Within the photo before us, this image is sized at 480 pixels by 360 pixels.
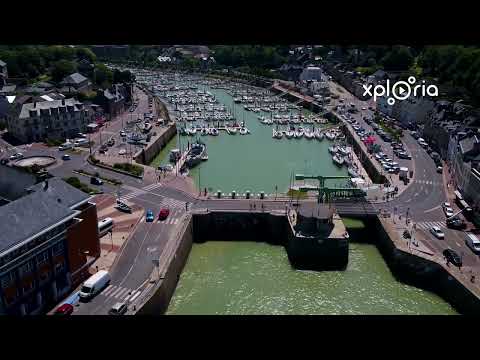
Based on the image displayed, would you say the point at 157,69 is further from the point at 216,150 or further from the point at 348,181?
the point at 348,181

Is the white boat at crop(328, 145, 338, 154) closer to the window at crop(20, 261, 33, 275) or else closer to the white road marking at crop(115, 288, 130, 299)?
the white road marking at crop(115, 288, 130, 299)

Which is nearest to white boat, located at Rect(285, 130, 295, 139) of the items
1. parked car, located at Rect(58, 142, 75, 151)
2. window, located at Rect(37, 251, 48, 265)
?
parked car, located at Rect(58, 142, 75, 151)

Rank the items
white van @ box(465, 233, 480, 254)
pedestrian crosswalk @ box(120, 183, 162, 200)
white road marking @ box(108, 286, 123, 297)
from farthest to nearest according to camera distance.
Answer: pedestrian crosswalk @ box(120, 183, 162, 200), white van @ box(465, 233, 480, 254), white road marking @ box(108, 286, 123, 297)

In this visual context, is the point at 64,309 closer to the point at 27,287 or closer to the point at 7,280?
the point at 27,287

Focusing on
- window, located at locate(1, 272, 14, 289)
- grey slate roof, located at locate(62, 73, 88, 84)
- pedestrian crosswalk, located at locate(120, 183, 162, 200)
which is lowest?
pedestrian crosswalk, located at locate(120, 183, 162, 200)

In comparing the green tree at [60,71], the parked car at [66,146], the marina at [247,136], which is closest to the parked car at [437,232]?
the marina at [247,136]
